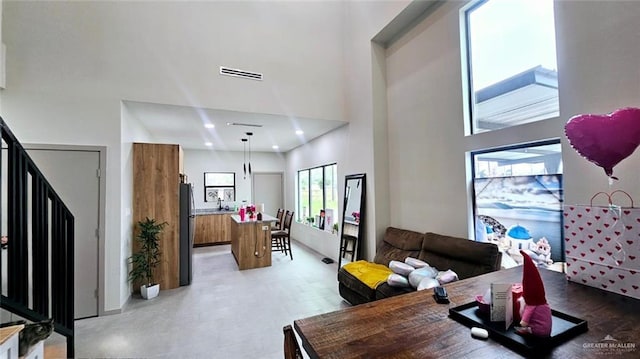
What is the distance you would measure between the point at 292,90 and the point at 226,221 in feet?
15.0

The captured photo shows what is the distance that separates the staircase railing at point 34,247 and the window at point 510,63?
4088 mm

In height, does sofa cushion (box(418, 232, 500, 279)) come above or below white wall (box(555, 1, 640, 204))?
below

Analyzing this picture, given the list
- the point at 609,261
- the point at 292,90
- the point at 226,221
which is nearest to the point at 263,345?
the point at 609,261

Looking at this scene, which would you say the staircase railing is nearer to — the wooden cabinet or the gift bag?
the gift bag

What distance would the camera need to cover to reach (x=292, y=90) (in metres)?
4.54

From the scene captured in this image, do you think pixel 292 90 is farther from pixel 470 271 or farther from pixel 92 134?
pixel 470 271

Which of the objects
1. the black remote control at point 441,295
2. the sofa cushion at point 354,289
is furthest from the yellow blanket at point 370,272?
the black remote control at point 441,295

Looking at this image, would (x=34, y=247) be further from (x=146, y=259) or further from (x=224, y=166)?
(x=224, y=166)

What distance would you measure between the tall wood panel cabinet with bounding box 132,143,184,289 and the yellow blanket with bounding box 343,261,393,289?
8.93 ft

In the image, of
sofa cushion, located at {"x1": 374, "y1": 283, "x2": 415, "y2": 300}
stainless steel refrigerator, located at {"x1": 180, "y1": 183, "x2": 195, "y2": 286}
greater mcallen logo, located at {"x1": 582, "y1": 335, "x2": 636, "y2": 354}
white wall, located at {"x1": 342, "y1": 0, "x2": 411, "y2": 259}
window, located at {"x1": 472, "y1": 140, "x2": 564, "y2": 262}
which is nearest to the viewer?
greater mcallen logo, located at {"x1": 582, "y1": 335, "x2": 636, "y2": 354}

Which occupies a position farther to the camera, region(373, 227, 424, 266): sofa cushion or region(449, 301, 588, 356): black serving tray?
region(373, 227, 424, 266): sofa cushion

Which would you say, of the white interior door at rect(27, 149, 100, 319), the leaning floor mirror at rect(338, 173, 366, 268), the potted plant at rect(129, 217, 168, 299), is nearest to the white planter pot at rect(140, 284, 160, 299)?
the potted plant at rect(129, 217, 168, 299)

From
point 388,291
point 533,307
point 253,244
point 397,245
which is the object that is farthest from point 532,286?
point 253,244

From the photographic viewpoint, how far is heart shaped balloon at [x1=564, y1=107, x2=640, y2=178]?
4.66ft
